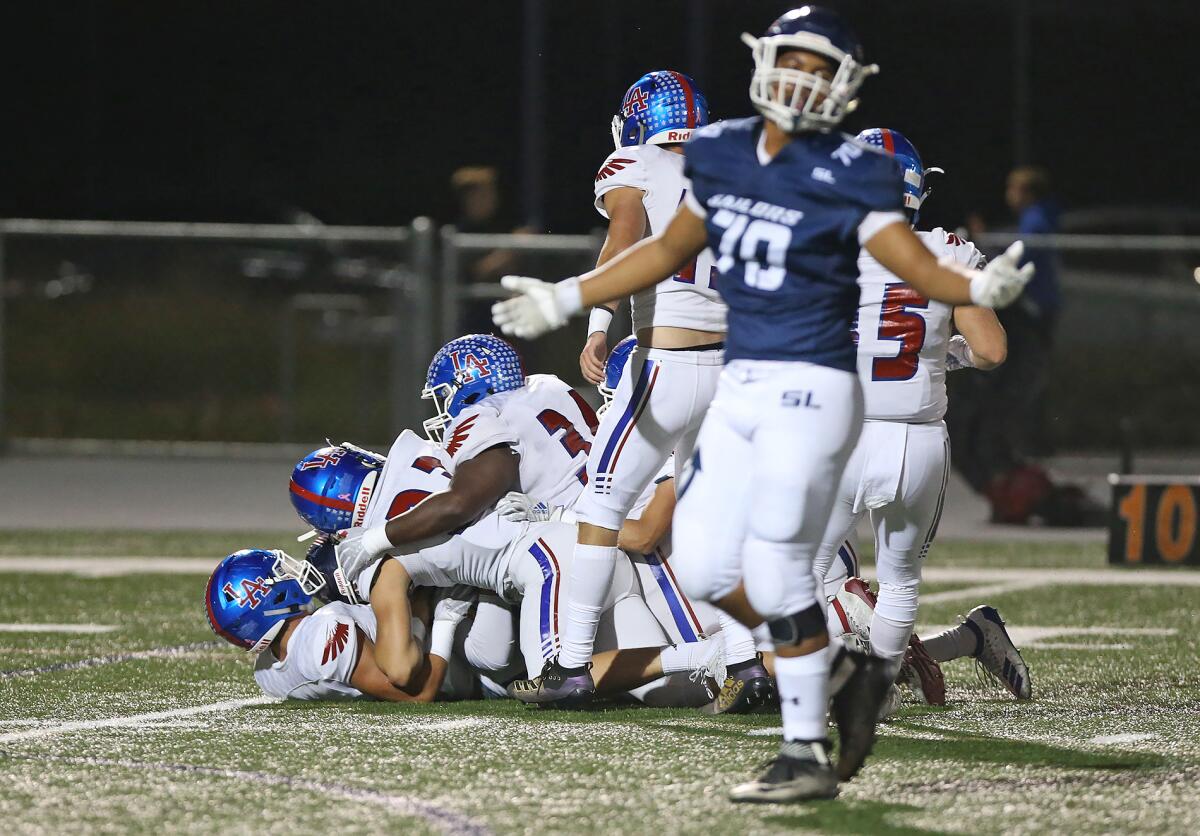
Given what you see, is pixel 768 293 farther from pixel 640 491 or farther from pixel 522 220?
pixel 522 220

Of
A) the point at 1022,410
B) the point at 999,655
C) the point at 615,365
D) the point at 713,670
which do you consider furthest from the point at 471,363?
the point at 1022,410

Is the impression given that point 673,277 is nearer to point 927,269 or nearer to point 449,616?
point 449,616

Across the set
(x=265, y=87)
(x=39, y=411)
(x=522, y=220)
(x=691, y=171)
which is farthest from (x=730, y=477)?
(x=265, y=87)

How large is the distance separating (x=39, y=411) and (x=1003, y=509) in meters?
7.26

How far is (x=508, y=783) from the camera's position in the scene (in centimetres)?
433

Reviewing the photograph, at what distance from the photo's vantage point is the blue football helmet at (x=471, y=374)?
6035 mm

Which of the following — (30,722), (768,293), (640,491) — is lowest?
(30,722)

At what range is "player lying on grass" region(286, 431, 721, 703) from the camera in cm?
546

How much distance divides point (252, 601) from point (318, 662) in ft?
0.86

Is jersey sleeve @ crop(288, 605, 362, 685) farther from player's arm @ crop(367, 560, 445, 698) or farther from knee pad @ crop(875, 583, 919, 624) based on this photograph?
knee pad @ crop(875, 583, 919, 624)

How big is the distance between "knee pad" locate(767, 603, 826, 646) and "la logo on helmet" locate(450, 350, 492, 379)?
208 cm

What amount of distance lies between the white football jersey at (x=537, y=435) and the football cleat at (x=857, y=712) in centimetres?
179

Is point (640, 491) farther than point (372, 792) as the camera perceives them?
Yes

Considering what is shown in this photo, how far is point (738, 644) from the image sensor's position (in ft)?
17.4
